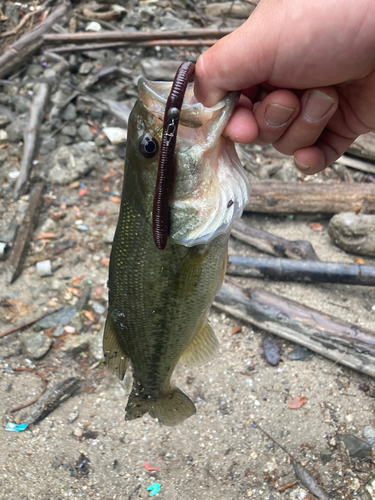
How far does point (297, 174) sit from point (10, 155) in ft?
12.4

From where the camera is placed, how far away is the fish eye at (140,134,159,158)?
1.37m

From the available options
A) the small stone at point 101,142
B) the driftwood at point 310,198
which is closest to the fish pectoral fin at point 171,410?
the driftwood at point 310,198

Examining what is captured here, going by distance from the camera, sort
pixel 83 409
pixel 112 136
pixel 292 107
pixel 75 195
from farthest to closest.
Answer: pixel 112 136 < pixel 75 195 < pixel 83 409 < pixel 292 107

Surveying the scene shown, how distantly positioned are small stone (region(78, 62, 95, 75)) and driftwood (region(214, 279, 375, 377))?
4.48 meters

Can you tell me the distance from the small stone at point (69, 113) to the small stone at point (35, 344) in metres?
3.46

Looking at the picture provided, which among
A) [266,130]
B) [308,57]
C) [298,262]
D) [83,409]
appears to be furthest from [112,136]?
[308,57]

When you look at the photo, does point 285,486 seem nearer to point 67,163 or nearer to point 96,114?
point 67,163

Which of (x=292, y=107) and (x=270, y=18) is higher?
(x=270, y=18)

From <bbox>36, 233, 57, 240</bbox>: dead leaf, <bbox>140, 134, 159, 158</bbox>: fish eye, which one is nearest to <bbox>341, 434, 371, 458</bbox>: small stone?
<bbox>140, 134, 159, 158</bbox>: fish eye

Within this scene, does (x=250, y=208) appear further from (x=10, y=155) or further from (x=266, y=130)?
(x=10, y=155)

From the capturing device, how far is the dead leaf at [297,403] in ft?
9.77

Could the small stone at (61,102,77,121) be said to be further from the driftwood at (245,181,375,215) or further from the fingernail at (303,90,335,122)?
the fingernail at (303,90,335,122)

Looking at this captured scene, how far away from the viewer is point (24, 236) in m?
4.08

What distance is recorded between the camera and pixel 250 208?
4402 millimetres
